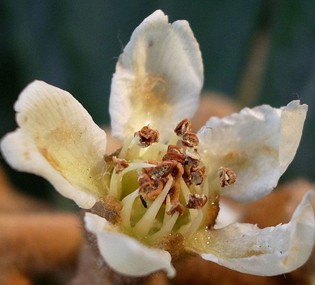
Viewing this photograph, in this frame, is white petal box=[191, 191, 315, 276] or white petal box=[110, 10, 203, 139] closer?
white petal box=[191, 191, 315, 276]

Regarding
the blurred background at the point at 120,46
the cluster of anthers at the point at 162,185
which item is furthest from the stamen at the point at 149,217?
the blurred background at the point at 120,46

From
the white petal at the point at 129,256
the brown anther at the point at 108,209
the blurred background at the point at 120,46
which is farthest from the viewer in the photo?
the blurred background at the point at 120,46

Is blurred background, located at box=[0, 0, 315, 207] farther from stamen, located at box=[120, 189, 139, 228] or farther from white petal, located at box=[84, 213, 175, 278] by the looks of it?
white petal, located at box=[84, 213, 175, 278]

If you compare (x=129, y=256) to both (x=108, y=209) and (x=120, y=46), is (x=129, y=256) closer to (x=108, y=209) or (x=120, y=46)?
(x=108, y=209)

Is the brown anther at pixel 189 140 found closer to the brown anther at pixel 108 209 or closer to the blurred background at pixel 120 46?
the brown anther at pixel 108 209

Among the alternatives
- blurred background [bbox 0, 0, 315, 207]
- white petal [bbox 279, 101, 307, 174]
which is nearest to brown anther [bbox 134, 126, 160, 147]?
white petal [bbox 279, 101, 307, 174]

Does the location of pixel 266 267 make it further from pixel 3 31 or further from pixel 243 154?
pixel 3 31

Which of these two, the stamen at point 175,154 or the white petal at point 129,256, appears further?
the stamen at point 175,154

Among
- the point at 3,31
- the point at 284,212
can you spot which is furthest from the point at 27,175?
the point at 284,212
